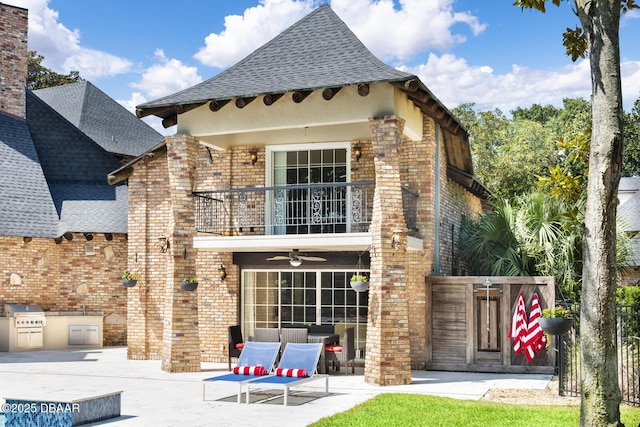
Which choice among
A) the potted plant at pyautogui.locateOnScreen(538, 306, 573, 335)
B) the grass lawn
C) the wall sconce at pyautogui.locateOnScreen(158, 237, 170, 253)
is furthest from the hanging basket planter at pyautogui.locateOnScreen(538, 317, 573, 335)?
the wall sconce at pyautogui.locateOnScreen(158, 237, 170, 253)

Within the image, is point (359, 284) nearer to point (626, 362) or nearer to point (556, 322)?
point (556, 322)

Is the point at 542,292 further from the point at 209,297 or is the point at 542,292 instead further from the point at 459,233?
the point at 209,297

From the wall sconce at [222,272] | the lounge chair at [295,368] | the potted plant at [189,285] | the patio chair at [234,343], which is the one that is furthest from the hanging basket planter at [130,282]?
the lounge chair at [295,368]

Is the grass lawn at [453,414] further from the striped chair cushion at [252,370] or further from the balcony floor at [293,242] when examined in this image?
the balcony floor at [293,242]

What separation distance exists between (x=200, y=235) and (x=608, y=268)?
1079 cm

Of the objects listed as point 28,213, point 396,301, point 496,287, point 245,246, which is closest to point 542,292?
point 496,287

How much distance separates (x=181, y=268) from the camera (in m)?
15.6

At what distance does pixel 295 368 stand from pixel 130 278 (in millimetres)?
6753

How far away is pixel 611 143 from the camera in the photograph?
7.96 m

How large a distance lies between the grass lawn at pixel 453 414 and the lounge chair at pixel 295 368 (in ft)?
3.74

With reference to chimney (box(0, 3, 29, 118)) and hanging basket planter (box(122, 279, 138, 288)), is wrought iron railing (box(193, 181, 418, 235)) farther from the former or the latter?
chimney (box(0, 3, 29, 118))

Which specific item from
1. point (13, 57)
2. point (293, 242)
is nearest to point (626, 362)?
point (293, 242)

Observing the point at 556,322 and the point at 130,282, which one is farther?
the point at 130,282

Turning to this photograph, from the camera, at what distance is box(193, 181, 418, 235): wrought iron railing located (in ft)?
52.8
